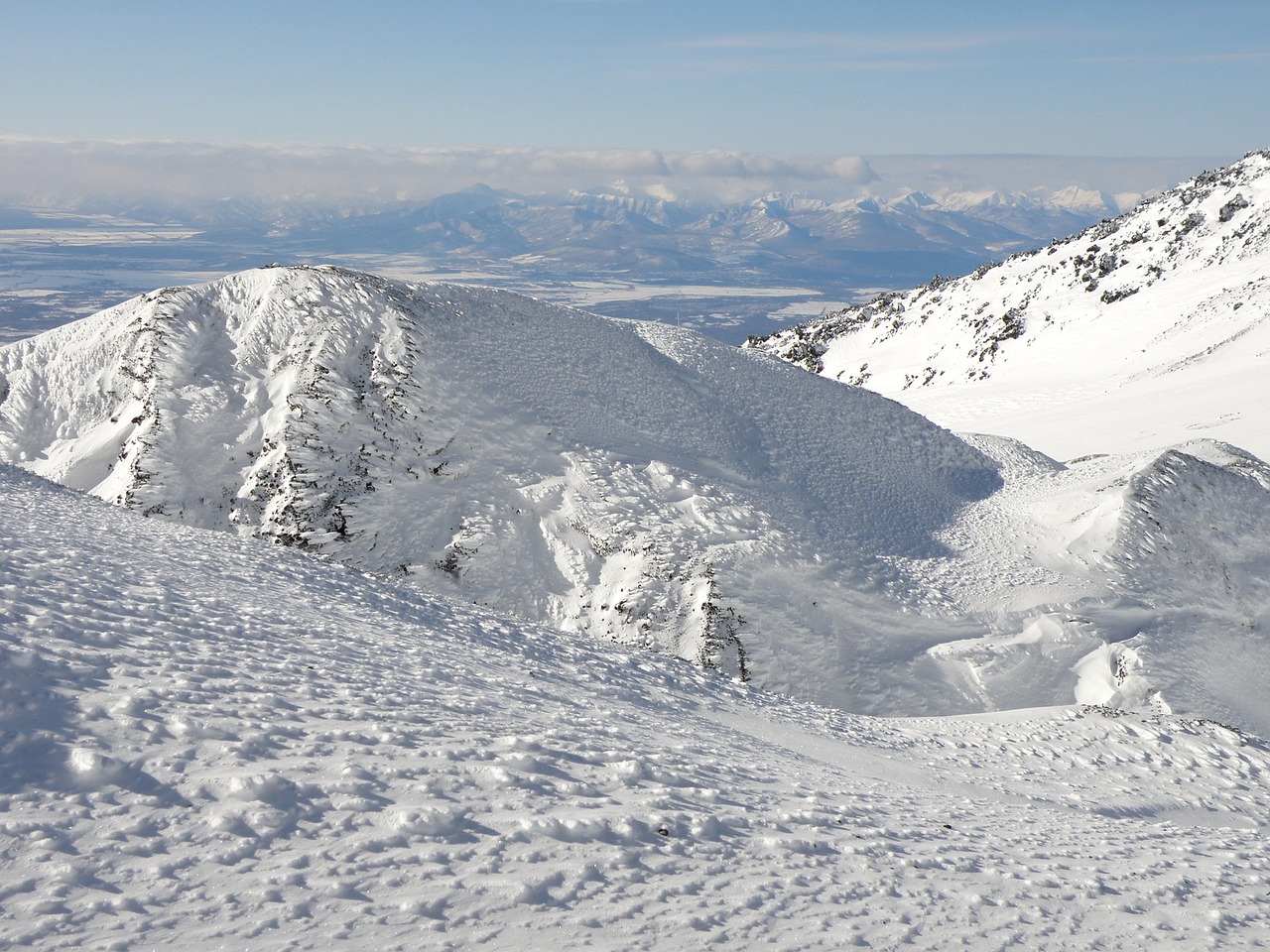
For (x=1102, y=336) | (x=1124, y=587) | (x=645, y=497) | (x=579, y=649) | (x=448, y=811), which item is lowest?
(x=1124, y=587)

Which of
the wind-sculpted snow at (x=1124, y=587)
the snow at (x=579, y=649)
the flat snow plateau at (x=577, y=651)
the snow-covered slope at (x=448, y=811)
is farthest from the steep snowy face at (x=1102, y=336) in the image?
the snow-covered slope at (x=448, y=811)

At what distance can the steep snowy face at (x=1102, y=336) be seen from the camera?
52.0 metres

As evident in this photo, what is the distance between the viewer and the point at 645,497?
26875mm

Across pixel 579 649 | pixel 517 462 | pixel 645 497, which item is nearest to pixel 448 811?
pixel 579 649

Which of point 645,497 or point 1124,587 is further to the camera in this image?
point 645,497

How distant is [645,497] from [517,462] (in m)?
4.41

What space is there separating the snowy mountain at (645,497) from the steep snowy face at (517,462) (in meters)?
0.09

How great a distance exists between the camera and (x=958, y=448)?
1396 inches

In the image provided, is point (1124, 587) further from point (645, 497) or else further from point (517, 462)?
point (517, 462)

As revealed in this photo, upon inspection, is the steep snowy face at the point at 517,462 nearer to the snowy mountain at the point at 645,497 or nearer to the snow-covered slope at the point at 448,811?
the snowy mountain at the point at 645,497

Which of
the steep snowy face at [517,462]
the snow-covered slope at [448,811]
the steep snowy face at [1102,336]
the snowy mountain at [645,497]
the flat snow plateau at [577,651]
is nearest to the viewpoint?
the snow-covered slope at [448,811]

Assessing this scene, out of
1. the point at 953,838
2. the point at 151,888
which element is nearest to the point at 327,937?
the point at 151,888

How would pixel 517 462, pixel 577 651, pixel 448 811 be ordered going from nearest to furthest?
pixel 448 811, pixel 577 651, pixel 517 462

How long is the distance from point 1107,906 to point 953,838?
177 cm
